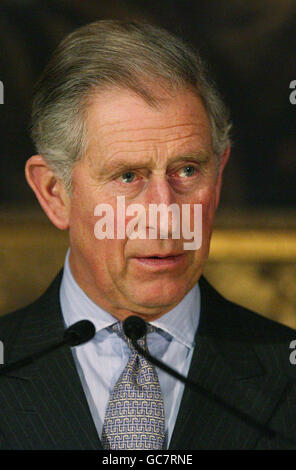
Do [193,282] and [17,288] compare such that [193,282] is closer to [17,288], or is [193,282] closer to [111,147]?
[111,147]

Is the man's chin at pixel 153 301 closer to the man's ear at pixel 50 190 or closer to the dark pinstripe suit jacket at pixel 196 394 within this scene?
the dark pinstripe suit jacket at pixel 196 394

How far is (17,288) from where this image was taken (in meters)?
2.87

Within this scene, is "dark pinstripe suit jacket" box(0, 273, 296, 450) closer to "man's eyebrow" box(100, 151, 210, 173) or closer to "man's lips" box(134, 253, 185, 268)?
"man's lips" box(134, 253, 185, 268)

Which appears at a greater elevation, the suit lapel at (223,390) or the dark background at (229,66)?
the dark background at (229,66)

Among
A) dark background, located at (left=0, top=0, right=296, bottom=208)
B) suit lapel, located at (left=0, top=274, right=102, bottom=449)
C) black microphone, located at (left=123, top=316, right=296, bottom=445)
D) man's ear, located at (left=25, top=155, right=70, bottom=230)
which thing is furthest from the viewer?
dark background, located at (left=0, top=0, right=296, bottom=208)

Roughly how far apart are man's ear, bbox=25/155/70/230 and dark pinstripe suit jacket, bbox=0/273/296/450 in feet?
0.71

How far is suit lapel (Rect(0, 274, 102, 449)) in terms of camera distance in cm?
198

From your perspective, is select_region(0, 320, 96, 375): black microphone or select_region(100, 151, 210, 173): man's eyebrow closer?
select_region(0, 320, 96, 375): black microphone

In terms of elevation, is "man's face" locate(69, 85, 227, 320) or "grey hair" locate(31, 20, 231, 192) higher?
"grey hair" locate(31, 20, 231, 192)

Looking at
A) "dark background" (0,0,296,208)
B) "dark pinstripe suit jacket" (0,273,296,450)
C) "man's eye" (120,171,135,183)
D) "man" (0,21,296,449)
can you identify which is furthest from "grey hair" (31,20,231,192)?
"dark background" (0,0,296,208)

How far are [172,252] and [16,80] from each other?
105cm

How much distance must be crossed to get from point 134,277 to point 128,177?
25 cm

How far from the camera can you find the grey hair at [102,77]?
2.07 m

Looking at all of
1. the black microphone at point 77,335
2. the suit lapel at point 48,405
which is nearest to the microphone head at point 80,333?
the black microphone at point 77,335
